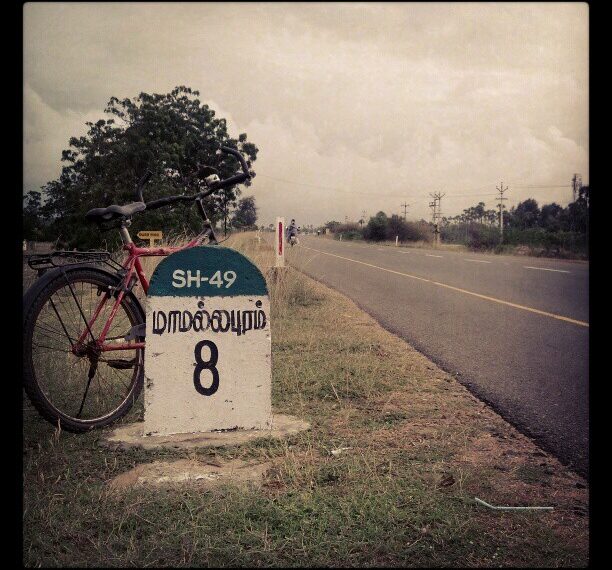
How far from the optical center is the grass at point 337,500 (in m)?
1.83

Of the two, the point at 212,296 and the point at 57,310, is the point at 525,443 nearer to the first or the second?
the point at 212,296

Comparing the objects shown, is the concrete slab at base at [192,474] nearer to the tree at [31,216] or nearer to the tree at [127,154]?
the tree at [31,216]

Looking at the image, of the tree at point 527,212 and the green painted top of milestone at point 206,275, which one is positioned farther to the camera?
the tree at point 527,212

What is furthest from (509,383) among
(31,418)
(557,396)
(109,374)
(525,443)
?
(31,418)

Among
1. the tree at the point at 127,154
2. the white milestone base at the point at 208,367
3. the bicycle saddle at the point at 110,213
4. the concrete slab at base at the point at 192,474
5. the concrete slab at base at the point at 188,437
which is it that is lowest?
the concrete slab at base at the point at 192,474

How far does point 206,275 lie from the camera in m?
2.70

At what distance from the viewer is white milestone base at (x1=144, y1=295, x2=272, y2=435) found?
266 centimetres

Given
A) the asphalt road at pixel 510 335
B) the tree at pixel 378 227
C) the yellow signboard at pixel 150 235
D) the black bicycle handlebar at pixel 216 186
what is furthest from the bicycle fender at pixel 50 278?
the tree at pixel 378 227

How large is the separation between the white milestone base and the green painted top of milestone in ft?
0.12

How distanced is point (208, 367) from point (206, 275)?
1.58ft

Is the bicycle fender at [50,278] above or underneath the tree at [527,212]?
underneath
